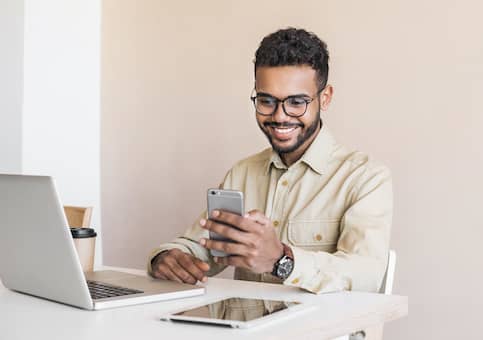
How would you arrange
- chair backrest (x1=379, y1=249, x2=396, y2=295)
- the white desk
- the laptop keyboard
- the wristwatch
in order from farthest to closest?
chair backrest (x1=379, y1=249, x2=396, y2=295) → the wristwatch → the laptop keyboard → the white desk

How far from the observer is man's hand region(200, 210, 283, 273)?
1320 mm

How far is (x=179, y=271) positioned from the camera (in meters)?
1.57

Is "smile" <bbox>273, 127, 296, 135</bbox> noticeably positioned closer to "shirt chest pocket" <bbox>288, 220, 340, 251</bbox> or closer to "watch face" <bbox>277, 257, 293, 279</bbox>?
"shirt chest pocket" <bbox>288, 220, 340, 251</bbox>

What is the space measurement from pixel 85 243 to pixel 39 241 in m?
0.27

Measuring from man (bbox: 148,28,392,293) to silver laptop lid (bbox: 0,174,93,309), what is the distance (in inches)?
14.1

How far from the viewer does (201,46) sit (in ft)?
9.72

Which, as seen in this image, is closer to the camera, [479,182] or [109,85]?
Answer: [479,182]

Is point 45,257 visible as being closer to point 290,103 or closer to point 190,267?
point 190,267

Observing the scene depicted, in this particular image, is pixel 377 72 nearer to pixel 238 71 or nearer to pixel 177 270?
pixel 238 71

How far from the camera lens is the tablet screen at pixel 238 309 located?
112cm

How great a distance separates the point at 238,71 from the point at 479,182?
42.2 inches

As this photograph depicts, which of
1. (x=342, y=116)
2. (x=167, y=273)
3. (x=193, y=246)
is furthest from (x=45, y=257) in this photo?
(x=342, y=116)

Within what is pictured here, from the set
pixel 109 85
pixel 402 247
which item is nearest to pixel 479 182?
pixel 402 247

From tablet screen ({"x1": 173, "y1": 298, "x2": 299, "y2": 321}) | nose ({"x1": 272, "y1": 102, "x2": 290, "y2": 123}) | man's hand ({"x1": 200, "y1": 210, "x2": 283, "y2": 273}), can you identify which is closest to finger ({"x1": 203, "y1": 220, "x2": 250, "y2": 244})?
man's hand ({"x1": 200, "y1": 210, "x2": 283, "y2": 273})
